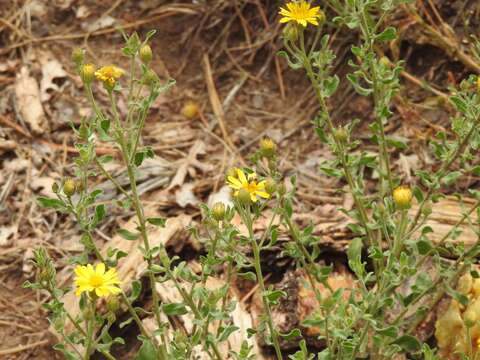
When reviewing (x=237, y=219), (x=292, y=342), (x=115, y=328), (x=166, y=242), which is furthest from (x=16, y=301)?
(x=292, y=342)

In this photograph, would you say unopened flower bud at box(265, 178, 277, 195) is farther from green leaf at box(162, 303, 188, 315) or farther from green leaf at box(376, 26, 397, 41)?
green leaf at box(376, 26, 397, 41)

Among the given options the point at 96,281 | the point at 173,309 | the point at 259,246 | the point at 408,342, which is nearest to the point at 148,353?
the point at 173,309

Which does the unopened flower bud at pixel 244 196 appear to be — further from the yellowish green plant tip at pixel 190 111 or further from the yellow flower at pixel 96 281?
the yellowish green plant tip at pixel 190 111

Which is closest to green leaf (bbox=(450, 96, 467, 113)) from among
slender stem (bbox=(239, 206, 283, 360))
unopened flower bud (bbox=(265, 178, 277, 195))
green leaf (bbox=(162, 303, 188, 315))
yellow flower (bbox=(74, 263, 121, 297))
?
unopened flower bud (bbox=(265, 178, 277, 195))

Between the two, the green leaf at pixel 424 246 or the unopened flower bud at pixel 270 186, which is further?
the green leaf at pixel 424 246

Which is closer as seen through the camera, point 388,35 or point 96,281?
point 96,281

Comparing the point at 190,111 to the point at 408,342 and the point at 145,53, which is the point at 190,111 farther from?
the point at 408,342

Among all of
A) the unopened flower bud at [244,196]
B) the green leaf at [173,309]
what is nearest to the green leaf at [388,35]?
the unopened flower bud at [244,196]

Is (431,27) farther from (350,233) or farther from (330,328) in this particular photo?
(330,328)
